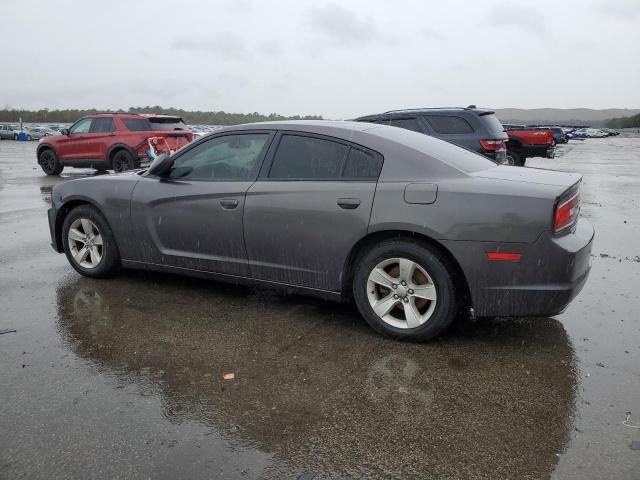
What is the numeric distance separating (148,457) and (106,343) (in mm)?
1548

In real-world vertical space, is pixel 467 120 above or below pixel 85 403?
above

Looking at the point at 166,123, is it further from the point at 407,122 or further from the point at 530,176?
the point at 530,176

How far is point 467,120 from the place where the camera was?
37.3 feet

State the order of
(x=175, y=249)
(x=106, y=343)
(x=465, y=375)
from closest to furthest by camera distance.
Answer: (x=465, y=375) → (x=106, y=343) → (x=175, y=249)

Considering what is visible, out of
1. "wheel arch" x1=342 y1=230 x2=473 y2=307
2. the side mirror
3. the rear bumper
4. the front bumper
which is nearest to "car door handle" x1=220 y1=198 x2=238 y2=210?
the side mirror

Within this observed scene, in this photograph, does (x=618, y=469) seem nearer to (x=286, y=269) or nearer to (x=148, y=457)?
(x=148, y=457)

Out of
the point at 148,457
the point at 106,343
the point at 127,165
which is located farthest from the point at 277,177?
the point at 127,165

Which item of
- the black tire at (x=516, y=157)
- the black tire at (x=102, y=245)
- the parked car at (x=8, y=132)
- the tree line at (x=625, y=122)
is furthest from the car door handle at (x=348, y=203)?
the tree line at (x=625, y=122)

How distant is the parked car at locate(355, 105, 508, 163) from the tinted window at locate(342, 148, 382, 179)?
23.7 ft

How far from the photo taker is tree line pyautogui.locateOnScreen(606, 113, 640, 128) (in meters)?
124

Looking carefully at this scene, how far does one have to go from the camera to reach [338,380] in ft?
11.5

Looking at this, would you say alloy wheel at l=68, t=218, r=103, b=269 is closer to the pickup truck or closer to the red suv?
the red suv

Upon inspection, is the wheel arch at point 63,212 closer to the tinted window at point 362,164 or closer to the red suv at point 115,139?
the tinted window at point 362,164

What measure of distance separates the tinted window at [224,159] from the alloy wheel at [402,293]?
1352mm
